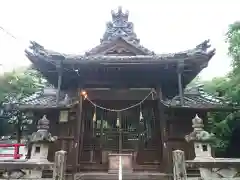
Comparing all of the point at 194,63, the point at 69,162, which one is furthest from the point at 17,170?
the point at 194,63

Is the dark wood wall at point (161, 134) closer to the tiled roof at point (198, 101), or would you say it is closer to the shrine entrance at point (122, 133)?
the shrine entrance at point (122, 133)

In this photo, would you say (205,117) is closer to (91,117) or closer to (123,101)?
(123,101)

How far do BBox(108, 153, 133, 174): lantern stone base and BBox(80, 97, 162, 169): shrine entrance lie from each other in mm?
786

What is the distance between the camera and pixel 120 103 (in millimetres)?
12758

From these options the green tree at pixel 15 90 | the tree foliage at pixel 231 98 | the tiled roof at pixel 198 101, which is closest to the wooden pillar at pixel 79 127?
the tiled roof at pixel 198 101

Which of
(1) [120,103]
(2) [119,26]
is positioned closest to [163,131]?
(1) [120,103]

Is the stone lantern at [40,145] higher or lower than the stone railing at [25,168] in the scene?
higher

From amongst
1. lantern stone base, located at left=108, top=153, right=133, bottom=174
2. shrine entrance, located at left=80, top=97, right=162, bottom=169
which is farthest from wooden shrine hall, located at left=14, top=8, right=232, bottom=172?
lantern stone base, located at left=108, top=153, right=133, bottom=174

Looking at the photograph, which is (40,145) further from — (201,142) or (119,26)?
(119,26)

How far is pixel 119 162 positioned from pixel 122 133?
1.87 meters

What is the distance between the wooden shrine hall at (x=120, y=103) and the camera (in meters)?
10.4

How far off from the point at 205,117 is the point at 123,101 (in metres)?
4.01

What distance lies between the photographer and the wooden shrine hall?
10.4 m

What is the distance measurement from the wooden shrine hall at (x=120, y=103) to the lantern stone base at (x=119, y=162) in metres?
0.14
